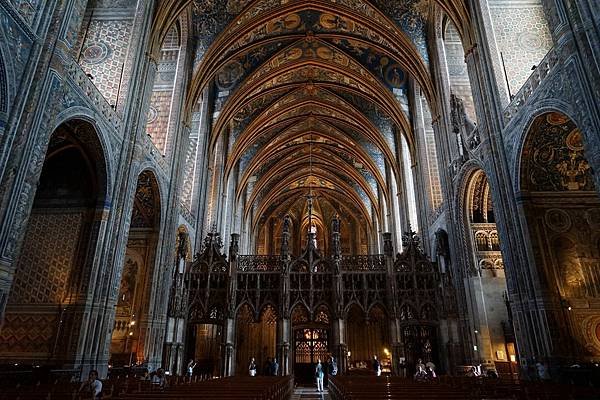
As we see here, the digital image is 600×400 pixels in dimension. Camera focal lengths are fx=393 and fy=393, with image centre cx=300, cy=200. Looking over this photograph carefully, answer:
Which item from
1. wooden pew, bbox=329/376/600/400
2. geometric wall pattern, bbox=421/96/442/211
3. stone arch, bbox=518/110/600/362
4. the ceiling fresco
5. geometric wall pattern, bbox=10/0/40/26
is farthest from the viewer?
geometric wall pattern, bbox=421/96/442/211

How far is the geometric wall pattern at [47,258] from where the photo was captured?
1011cm

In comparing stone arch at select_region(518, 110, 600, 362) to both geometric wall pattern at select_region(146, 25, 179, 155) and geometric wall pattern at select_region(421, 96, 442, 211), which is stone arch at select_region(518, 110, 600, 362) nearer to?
geometric wall pattern at select_region(421, 96, 442, 211)

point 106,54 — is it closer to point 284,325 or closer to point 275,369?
point 284,325

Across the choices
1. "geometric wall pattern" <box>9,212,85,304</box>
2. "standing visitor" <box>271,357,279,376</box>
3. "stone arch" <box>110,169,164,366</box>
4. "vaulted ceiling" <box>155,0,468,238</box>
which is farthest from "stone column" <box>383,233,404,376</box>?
"geometric wall pattern" <box>9,212,85,304</box>

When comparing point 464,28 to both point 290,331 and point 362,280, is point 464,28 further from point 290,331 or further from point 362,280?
point 290,331

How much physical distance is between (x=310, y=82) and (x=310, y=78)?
9.3 inches

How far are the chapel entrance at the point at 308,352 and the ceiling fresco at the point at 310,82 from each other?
1075 cm

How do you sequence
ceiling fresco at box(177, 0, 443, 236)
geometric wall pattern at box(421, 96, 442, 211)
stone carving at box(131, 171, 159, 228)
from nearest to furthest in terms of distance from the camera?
stone carving at box(131, 171, 159, 228) → ceiling fresco at box(177, 0, 443, 236) → geometric wall pattern at box(421, 96, 442, 211)

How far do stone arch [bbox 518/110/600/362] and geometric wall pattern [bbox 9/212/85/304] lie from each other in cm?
1196

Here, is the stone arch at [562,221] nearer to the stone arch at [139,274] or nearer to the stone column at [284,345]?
the stone column at [284,345]

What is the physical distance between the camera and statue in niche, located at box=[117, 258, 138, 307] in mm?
13773

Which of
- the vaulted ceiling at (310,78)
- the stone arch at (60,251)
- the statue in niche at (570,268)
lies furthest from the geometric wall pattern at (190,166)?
the statue in niche at (570,268)

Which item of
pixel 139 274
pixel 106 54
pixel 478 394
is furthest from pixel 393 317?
pixel 106 54

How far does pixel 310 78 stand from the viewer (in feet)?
79.7
